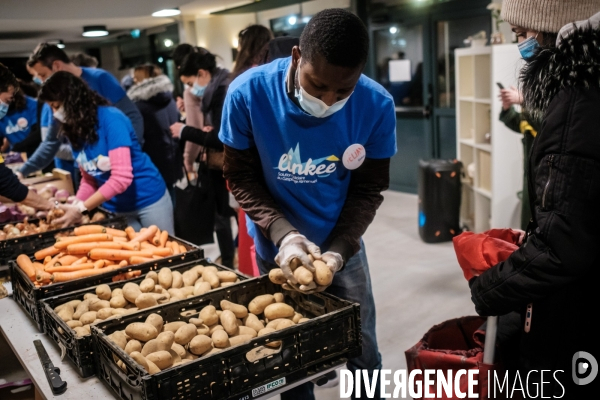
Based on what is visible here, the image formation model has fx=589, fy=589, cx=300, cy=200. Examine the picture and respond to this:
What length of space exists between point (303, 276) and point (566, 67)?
2.67 ft

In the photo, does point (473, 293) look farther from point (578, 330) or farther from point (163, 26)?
point (163, 26)

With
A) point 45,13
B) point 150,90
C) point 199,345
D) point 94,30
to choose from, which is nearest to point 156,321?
point 199,345

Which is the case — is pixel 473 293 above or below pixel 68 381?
above

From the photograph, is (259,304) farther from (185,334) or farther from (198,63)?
(198,63)

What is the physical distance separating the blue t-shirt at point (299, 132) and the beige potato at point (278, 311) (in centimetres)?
32

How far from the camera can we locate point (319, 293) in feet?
5.55

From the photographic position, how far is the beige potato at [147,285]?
6.23 ft

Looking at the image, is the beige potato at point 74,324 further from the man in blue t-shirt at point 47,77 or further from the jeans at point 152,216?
the man in blue t-shirt at point 47,77

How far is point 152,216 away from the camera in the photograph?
3.05 meters

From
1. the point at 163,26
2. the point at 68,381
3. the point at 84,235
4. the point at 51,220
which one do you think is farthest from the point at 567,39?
the point at 163,26

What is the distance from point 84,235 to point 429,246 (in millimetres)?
3274

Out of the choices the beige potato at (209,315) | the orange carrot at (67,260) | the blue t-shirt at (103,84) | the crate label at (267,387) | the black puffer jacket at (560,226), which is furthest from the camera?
the blue t-shirt at (103,84)

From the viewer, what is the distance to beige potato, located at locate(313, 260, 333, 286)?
1.56 metres

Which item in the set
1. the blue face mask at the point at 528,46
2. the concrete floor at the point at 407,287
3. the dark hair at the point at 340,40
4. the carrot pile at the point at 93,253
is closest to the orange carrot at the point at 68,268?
the carrot pile at the point at 93,253
